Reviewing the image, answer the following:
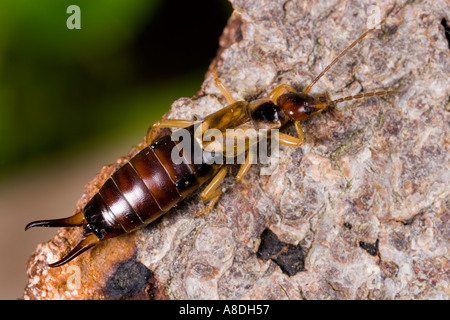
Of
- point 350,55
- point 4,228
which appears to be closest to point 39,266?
point 4,228

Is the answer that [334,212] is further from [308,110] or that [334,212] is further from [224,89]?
[224,89]

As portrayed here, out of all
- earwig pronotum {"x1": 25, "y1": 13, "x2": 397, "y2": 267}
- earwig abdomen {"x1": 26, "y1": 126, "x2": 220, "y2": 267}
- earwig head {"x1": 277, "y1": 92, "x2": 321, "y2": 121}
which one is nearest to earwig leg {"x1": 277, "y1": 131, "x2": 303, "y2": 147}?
earwig pronotum {"x1": 25, "y1": 13, "x2": 397, "y2": 267}

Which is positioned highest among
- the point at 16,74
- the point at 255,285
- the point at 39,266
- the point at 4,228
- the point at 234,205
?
the point at 16,74

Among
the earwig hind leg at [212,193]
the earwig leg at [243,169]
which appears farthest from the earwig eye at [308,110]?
the earwig hind leg at [212,193]

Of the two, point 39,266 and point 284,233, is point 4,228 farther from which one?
point 284,233

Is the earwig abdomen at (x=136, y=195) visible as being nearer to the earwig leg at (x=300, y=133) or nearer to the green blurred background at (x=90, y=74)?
the earwig leg at (x=300, y=133)

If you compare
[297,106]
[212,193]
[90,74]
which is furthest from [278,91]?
[90,74]

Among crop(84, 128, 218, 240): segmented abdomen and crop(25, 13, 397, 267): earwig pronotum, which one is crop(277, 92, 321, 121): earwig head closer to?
crop(25, 13, 397, 267): earwig pronotum
